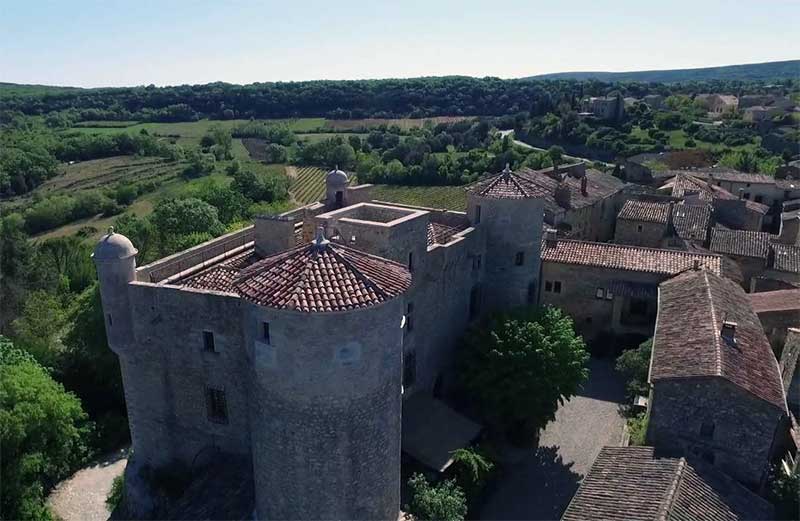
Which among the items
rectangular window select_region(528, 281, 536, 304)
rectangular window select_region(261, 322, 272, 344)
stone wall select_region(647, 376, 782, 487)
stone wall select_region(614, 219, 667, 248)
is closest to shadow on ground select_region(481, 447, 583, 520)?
stone wall select_region(647, 376, 782, 487)

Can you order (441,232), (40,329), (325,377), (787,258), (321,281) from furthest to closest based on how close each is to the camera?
(787,258), (40,329), (441,232), (325,377), (321,281)

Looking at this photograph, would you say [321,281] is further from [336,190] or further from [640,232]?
[640,232]

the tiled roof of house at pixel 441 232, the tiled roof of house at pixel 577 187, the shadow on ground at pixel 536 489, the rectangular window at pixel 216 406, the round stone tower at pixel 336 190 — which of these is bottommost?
the shadow on ground at pixel 536 489

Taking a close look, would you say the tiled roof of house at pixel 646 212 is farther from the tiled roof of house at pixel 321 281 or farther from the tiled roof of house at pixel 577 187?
the tiled roof of house at pixel 321 281

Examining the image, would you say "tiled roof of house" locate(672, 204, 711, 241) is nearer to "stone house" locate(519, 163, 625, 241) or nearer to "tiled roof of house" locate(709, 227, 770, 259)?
"tiled roof of house" locate(709, 227, 770, 259)

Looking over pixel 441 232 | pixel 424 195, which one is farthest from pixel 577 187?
pixel 424 195

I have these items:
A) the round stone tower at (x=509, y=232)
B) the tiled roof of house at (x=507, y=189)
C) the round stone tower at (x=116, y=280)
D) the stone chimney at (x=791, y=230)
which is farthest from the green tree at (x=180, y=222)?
the stone chimney at (x=791, y=230)
